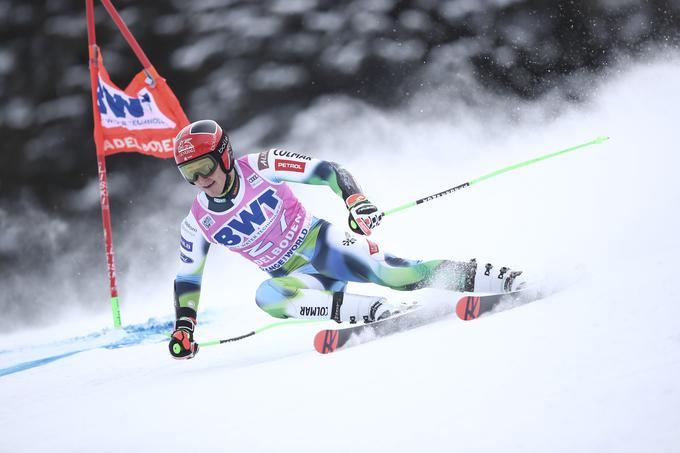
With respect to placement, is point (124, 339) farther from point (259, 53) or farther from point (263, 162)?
point (259, 53)

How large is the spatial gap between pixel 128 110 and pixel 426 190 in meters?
4.22

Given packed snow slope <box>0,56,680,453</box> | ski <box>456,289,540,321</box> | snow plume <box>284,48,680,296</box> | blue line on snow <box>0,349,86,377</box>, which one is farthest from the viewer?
blue line on snow <box>0,349,86,377</box>

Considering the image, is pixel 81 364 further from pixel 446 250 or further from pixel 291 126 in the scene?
pixel 291 126

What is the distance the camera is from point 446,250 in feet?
22.7

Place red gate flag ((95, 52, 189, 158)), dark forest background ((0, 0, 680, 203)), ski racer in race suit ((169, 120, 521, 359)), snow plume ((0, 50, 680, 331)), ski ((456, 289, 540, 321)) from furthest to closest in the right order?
dark forest background ((0, 0, 680, 203)) < snow plume ((0, 50, 680, 331)) < red gate flag ((95, 52, 189, 158)) < ski racer in race suit ((169, 120, 521, 359)) < ski ((456, 289, 540, 321))

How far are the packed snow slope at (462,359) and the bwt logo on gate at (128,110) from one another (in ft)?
6.62

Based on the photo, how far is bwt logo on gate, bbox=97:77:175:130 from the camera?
6.23m

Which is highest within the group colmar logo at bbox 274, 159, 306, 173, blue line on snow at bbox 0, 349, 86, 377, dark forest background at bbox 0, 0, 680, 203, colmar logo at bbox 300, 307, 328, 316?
dark forest background at bbox 0, 0, 680, 203

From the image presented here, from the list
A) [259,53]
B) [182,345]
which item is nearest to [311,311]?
[182,345]

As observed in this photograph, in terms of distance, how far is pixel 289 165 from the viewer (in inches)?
150

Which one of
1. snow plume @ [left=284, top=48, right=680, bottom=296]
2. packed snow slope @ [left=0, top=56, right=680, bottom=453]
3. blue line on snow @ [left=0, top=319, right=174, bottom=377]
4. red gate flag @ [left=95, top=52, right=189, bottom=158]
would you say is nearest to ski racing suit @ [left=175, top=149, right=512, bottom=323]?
packed snow slope @ [left=0, top=56, right=680, bottom=453]

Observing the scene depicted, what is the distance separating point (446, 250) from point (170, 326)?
2.96 metres

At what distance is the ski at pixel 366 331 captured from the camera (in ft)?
12.3

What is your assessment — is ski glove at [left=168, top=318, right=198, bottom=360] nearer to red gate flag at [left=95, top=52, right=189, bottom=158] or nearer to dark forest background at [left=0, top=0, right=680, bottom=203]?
red gate flag at [left=95, top=52, right=189, bottom=158]
